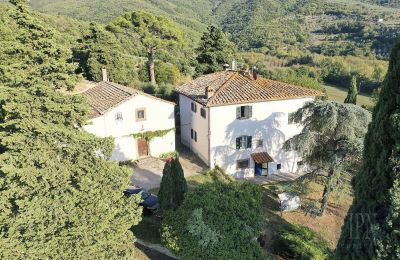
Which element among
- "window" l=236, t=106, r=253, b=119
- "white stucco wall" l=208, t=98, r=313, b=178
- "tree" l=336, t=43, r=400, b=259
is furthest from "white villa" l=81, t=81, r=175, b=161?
"tree" l=336, t=43, r=400, b=259

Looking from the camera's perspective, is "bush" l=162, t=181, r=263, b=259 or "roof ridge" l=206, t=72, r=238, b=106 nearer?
"bush" l=162, t=181, r=263, b=259

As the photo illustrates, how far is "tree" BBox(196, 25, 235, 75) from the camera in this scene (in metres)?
42.5

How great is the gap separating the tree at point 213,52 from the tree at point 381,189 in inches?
1312

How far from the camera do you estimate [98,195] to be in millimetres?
13242

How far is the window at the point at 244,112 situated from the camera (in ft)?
85.4

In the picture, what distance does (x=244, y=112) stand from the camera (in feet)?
86.3

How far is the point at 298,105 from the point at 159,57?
3095cm

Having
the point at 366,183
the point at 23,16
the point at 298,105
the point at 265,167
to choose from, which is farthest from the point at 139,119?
the point at 366,183

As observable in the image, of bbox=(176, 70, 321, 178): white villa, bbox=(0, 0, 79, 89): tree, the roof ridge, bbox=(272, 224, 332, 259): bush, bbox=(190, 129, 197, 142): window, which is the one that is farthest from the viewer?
bbox=(190, 129, 197, 142): window

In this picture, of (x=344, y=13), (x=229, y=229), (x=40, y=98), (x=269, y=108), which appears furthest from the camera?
(x=344, y=13)

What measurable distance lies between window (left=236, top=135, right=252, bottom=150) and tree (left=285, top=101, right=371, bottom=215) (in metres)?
5.24

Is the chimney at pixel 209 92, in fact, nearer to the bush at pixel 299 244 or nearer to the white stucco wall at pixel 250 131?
the white stucco wall at pixel 250 131

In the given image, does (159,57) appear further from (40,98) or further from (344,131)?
(40,98)

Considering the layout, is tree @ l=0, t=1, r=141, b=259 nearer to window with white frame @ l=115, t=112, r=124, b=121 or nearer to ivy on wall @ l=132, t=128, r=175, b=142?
window with white frame @ l=115, t=112, r=124, b=121
